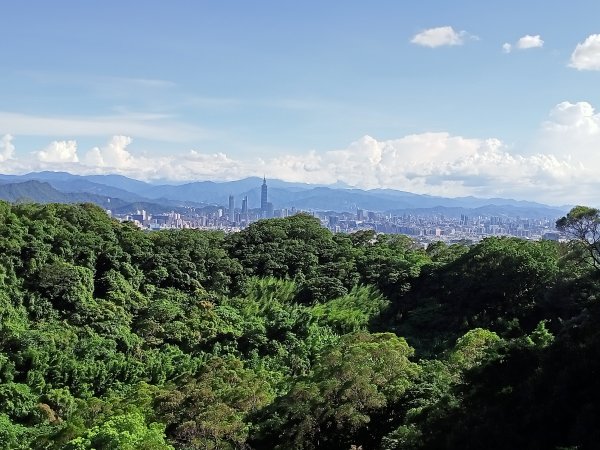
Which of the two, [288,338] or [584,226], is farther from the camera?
[288,338]

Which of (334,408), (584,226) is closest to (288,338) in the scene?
(334,408)

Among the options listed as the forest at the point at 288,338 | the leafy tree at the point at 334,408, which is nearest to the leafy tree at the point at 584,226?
the forest at the point at 288,338

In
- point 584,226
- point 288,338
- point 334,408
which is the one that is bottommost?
point 288,338

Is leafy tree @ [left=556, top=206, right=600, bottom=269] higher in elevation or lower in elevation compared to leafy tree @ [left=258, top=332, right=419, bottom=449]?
higher

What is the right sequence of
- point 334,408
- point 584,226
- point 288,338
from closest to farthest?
point 334,408 → point 584,226 → point 288,338

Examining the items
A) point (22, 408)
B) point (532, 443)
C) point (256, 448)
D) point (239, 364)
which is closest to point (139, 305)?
point (22, 408)

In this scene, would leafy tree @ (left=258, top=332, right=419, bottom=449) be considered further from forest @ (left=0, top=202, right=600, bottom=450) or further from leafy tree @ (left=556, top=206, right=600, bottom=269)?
leafy tree @ (left=556, top=206, right=600, bottom=269)

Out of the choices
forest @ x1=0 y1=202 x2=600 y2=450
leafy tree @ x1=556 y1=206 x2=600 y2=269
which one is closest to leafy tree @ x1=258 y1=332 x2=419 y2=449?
forest @ x1=0 y1=202 x2=600 y2=450

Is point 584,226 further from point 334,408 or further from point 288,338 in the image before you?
point 334,408

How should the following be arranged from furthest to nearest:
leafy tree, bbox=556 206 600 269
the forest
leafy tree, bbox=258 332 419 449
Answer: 1. leafy tree, bbox=556 206 600 269
2. leafy tree, bbox=258 332 419 449
3. the forest

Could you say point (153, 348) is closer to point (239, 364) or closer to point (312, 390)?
point (239, 364)
